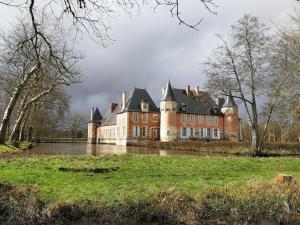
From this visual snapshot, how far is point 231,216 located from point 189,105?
45.3 meters

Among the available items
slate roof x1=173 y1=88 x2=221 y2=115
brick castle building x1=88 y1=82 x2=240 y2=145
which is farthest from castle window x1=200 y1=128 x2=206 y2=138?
slate roof x1=173 y1=88 x2=221 y2=115

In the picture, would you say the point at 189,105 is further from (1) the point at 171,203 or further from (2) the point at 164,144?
(1) the point at 171,203

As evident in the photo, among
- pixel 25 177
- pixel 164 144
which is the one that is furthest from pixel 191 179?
pixel 164 144

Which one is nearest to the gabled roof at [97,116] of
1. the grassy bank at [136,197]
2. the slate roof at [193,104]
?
the slate roof at [193,104]

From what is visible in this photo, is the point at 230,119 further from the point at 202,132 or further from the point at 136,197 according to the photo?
the point at 136,197

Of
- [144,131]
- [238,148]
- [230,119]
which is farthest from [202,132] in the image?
[238,148]

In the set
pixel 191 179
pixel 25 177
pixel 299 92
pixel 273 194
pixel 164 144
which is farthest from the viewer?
pixel 164 144

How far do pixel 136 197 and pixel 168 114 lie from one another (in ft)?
135

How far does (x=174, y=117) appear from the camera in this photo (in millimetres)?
49062

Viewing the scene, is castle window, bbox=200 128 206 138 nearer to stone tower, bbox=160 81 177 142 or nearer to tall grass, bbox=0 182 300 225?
stone tower, bbox=160 81 177 142

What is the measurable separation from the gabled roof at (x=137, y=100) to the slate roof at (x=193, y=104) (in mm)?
3577

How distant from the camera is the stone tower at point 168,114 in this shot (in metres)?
48.5

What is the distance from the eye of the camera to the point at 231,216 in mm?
7605

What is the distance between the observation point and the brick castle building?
49.1 m
